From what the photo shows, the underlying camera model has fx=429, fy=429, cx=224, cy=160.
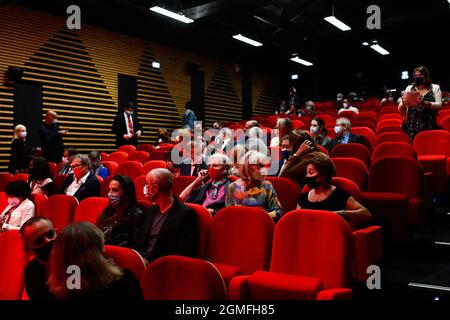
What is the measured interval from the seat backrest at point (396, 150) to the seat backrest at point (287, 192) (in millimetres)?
1160

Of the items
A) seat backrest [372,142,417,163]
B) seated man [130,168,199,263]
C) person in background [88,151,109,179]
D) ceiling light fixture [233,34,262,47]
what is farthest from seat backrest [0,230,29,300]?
ceiling light fixture [233,34,262,47]

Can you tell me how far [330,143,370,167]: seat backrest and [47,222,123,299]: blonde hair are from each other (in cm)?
292

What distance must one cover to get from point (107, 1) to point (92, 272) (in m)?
6.88

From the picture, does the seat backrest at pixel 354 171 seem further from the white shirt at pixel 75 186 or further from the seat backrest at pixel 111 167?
the seat backrest at pixel 111 167

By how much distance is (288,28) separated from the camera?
9906mm

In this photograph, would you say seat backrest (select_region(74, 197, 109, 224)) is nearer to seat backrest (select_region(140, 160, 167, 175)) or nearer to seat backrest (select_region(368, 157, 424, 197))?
seat backrest (select_region(140, 160, 167, 175))

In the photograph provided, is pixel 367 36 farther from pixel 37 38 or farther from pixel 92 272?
pixel 92 272

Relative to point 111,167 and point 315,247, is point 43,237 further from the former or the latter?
point 111,167

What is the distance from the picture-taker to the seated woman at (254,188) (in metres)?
2.65

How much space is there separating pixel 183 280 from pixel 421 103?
3.03 metres

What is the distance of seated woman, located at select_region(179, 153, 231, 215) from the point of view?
297cm

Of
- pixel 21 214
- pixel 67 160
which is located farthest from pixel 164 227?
pixel 67 160

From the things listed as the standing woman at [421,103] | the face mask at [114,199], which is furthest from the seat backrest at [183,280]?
the standing woman at [421,103]
